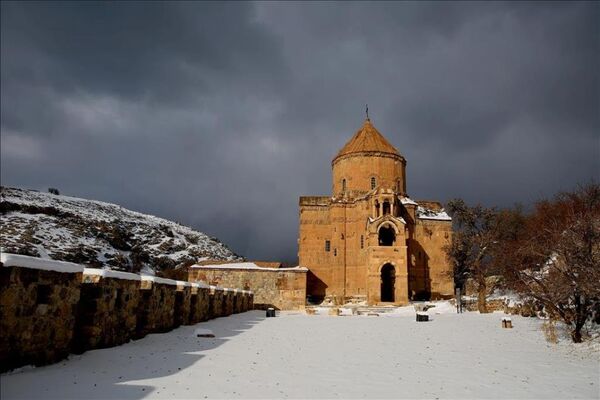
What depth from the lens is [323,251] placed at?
37.4 meters

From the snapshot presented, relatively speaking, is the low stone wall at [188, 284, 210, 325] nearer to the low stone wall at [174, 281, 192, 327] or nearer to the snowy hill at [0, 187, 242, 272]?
the low stone wall at [174, 281, 192, 327]

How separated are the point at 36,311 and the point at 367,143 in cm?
3507

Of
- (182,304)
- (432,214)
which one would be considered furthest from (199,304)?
(432,214)

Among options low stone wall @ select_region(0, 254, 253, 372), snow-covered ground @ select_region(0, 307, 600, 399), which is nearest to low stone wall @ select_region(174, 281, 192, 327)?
low stone wall @ select_region(0, 254, 253, 372)

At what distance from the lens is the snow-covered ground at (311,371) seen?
18.8 ft

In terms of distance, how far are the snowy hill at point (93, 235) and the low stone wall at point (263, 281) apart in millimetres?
18812

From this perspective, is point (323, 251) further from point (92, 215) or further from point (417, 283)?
point (92, 215)

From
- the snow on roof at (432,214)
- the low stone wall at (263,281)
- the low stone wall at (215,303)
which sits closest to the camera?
the low stone wall at (215,303)

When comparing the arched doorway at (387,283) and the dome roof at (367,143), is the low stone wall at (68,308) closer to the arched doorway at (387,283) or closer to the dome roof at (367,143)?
the arched doorway at (387,283)

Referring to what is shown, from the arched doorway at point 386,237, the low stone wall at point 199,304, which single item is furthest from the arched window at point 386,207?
the low stone wall at point 199,304

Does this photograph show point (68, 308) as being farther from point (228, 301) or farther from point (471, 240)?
point (471, 240)

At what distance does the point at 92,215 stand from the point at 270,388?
223 ft

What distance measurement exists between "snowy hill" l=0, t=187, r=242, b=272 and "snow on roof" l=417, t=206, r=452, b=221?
33259mm

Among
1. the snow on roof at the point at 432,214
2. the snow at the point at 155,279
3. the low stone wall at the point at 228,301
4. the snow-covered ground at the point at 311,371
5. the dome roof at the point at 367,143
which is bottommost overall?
the snow-covered ground at the point at 311,371
